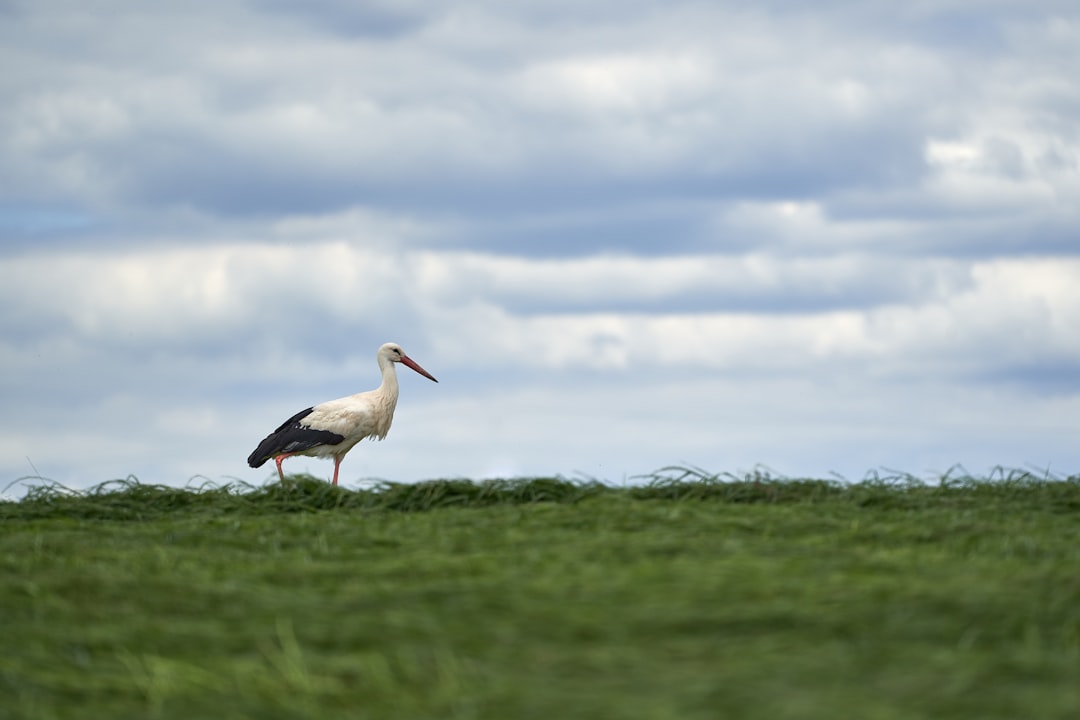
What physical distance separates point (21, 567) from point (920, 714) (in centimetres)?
523

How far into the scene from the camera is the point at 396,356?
16875 mm

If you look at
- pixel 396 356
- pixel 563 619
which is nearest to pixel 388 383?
pixel 396 356

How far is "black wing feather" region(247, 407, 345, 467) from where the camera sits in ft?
49.1

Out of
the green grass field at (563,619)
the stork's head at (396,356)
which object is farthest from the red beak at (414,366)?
the green grass field at (563,619)

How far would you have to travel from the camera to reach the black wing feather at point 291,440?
14953mm

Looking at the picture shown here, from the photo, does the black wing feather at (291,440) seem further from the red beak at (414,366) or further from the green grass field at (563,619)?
the green grass field at (563,619)

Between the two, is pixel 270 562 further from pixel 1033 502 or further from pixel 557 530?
pixel 1033 502

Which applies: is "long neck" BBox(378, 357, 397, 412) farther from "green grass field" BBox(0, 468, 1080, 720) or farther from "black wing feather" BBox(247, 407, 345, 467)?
"green grass field" BBox(0, 468, 1080, 720)

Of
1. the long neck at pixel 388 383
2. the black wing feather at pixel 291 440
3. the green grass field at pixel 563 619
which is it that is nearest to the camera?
the green grass field at pixel 563 619

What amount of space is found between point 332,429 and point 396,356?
1940mm

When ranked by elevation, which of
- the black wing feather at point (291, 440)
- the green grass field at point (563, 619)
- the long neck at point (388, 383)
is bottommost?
the green grass field at point (563, 619)

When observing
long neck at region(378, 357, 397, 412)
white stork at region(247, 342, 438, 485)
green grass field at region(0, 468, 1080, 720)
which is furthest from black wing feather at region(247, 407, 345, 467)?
green grass field at region(0, 468, 1080, 720)

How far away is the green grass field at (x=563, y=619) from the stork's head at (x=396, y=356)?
8.03m

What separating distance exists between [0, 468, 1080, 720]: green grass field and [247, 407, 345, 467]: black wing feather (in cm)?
612
